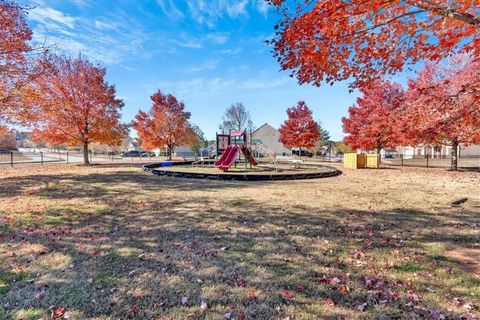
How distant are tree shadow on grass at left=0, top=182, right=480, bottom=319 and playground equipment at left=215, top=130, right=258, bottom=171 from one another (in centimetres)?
1026

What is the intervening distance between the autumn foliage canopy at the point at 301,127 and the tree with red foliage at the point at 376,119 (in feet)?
31.3

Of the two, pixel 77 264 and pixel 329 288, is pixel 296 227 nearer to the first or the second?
pixel 329 288

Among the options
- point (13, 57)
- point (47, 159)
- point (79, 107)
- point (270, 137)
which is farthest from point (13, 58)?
point (270, 137)

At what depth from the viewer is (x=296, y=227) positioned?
17.1 ft

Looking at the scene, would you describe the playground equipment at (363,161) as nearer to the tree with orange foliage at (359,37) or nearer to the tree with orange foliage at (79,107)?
the tree with orange foliage at (359,37)

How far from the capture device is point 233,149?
1689 centimetres

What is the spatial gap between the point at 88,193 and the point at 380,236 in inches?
330

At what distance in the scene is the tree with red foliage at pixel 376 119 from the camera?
74.7 ft

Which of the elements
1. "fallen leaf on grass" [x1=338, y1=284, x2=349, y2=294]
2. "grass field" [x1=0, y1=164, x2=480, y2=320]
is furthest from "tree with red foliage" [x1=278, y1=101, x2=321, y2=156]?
"fallen leaf on grass" [x1=338, y1=284, x2=349, y2=294]

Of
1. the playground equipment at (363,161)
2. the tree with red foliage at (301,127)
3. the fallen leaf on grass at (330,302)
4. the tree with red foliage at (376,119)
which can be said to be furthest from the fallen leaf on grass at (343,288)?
the tree with red foliage at (301,127)

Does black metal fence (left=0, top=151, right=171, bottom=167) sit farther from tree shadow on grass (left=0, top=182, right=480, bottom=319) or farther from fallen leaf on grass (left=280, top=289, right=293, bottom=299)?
fallen leaf on grass (left=280, top=289, right=293, bottom=299)

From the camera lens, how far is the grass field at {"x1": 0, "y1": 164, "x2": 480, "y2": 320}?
2.68 meters

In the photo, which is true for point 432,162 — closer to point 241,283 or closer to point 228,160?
point 228,160

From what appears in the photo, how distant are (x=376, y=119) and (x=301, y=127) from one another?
13591mm
